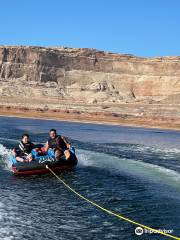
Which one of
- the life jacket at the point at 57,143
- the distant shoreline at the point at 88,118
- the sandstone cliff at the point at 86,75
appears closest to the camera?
the life jacket at the point at 57,143

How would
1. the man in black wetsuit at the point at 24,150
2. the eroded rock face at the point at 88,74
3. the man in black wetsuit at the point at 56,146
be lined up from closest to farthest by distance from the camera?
the man in black wetsuit at the point at 24,150 < the man in black wetsuit at the point at 56,146 < the eroded rock face at the point at 88,74

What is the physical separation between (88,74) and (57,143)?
363ft

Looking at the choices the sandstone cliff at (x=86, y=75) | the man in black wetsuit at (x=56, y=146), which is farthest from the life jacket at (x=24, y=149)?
the sandstone cliff at (x=86, y=75)

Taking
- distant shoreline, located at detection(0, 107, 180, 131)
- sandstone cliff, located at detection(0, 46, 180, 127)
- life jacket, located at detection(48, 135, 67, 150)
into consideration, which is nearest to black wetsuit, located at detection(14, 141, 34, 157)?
life jacket, located at detection(48, 135, 67, 150)

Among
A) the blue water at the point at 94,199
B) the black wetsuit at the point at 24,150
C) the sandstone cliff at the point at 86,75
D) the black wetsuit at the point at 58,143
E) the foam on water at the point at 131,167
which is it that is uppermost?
the sandstone cliff at the point at 86,75

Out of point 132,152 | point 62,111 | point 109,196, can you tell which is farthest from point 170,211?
point 62,111

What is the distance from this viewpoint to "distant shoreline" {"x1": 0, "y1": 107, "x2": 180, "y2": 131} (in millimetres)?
65125

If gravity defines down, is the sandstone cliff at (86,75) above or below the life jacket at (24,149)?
above

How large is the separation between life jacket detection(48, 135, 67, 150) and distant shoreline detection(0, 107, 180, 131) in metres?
43.9

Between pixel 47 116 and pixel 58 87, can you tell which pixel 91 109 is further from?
pixel 58 87

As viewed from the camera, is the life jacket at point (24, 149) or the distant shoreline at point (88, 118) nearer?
the life jacket at point (24, 149)

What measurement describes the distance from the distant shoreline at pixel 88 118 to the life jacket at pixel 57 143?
4387cm

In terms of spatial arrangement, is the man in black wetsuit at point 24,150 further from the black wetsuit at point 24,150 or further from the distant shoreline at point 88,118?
the distant shoreline at point 88,118

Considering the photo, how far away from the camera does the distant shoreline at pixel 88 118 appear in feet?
214
